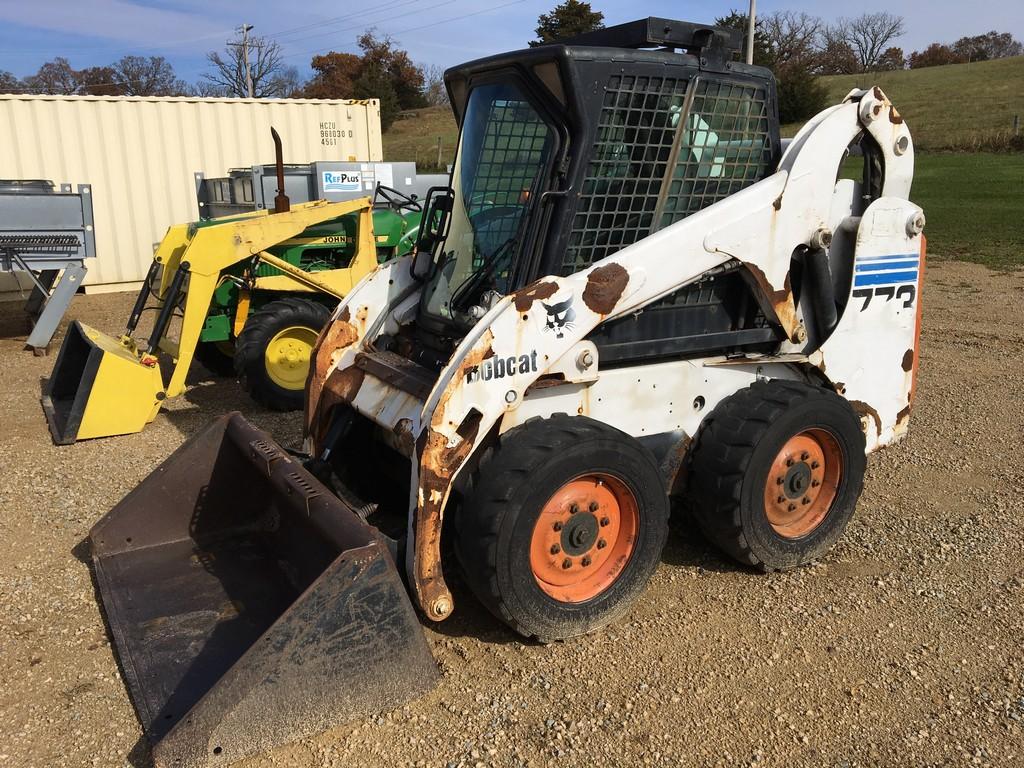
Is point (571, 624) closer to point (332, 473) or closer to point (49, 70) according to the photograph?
point (332, 473)

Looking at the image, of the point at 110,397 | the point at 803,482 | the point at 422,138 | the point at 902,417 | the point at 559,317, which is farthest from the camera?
the point at 422,138

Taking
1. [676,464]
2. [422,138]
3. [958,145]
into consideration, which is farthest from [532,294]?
[422,138]

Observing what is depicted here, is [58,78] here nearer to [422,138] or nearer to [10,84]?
[10,84]

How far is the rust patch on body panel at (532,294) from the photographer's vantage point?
10.6ft

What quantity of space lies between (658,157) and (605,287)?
0.72m

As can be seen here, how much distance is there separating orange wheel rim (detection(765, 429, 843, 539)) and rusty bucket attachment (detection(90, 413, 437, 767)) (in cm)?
175

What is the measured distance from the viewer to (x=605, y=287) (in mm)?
3354

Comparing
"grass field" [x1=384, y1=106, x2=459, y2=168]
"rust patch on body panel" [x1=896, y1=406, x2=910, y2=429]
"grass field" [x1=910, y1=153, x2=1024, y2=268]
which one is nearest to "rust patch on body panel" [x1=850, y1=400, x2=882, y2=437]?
"rust patch on body panel" [x1=896, y1=406, x2=910, y2=429]

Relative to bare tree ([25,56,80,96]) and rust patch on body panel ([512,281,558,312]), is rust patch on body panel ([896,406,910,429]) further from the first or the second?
bare tree ([25,56,80,96])

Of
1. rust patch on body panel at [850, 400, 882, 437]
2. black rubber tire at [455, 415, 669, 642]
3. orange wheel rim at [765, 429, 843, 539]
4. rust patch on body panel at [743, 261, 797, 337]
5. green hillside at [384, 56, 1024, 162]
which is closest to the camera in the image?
black rubber tire at [455, 415, 669, 642]

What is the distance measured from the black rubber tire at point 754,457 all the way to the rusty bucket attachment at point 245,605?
Answer: 144 cm

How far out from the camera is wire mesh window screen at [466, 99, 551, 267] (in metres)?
3.68

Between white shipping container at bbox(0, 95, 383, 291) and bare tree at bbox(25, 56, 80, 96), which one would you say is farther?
bare tree at bbox(25, 56, 80, 96)

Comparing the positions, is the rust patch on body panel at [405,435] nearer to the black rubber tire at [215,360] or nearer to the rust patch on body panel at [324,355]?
the rust patch on body panel at [324,355]
